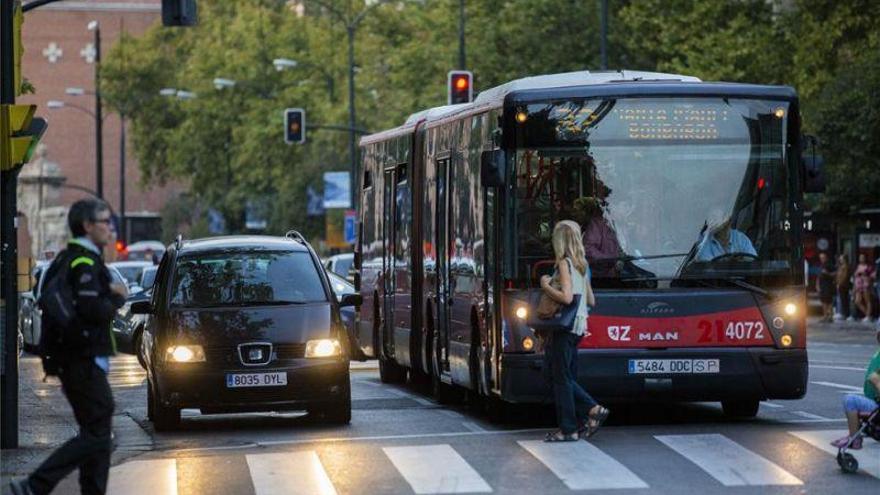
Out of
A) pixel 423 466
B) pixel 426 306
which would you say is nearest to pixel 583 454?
pixel 423 466

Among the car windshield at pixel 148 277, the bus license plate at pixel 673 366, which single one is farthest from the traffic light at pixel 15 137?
the car windshield at pixel 148 277

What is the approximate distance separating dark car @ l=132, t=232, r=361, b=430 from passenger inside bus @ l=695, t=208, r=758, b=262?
127 inches

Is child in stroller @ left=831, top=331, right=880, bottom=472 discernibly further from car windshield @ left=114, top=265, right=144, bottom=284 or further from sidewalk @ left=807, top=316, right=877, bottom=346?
car windshield @ left=114, top=265, right=144, bottom=284

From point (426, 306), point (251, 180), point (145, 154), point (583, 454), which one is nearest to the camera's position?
point (583, 454)

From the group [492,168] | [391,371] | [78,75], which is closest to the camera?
[492,168]

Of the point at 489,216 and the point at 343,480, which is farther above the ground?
the point at 489,216

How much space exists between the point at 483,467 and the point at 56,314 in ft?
13.2

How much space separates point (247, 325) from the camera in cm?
1906

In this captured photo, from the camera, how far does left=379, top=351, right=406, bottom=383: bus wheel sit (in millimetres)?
26125

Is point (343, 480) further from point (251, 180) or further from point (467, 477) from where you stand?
point (251, 180)

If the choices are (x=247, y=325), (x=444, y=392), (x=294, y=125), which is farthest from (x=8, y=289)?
(x=294, y=125)

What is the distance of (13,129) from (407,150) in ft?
24.3

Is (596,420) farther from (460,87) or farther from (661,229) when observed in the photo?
(460,87)

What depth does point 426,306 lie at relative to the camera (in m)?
22.4
